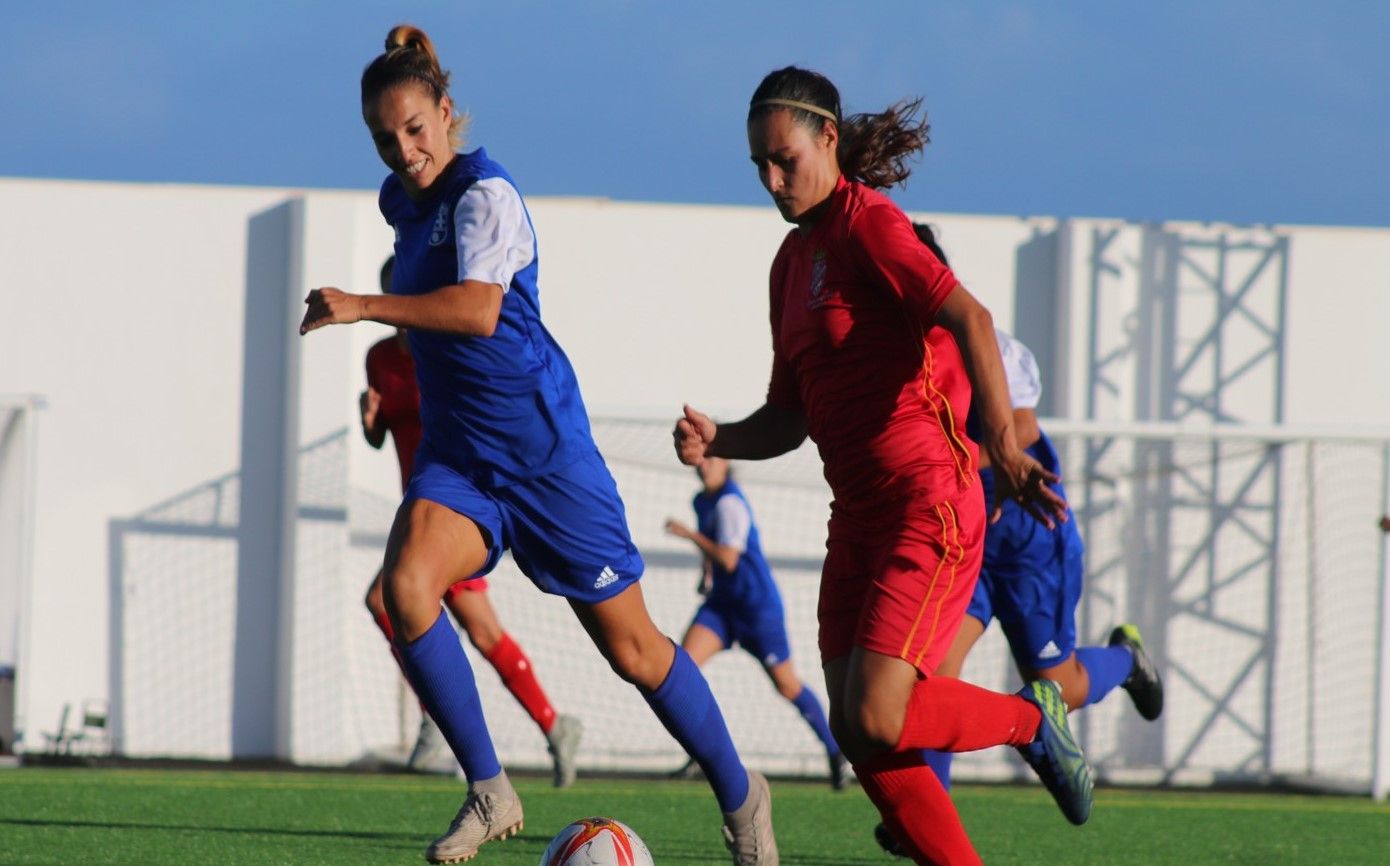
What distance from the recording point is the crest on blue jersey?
4117 millimetres

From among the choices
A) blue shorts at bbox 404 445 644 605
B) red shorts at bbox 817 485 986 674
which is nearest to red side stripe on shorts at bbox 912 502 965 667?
red shorts at bbox 817 485 986 674

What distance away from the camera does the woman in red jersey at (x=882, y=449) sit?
138 inches

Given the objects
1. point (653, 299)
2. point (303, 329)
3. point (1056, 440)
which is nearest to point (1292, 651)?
point (1056, 440)

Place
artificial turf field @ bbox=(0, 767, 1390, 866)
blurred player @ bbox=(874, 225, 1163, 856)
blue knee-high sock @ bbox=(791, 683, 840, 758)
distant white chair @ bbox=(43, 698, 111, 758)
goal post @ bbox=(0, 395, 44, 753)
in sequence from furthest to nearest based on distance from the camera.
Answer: distant white chair @ bbox=(43, 698, 111, 758)
goal post @ bbox=(0, 395, 44, 753)
blue knee-high sock @ bbox=(791, 683, 840, 758)
blurred player @ bbox=(874, 225, 1163, 856)
artificial turf field @ bbox=(0, 767, 1390, 866)

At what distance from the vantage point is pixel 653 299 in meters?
11.2

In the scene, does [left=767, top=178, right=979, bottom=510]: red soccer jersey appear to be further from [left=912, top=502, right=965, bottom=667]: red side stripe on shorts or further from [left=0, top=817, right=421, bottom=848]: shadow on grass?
[left=0, top=817, right=421, bottom=848]: shadow on grass

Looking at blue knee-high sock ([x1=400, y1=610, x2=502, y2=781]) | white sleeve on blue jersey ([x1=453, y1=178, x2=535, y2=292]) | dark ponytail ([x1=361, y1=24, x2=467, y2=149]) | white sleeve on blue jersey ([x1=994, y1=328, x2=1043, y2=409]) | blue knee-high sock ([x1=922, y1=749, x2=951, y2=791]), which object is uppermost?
dark ponytail ([x1=361, y1=24, x2=467, y2=149])

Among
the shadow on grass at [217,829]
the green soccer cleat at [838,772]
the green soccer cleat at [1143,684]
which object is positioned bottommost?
the green soccer cleat at [838,772]

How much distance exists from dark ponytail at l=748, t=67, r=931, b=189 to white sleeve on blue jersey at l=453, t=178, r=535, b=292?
72 cm

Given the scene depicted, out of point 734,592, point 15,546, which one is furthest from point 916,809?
point 15,546

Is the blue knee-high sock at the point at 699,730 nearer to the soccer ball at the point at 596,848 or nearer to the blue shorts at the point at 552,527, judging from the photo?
the blue shorts at the point at 552,527

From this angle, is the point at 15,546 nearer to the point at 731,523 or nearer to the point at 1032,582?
the point at 731,523

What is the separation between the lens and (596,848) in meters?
3.79

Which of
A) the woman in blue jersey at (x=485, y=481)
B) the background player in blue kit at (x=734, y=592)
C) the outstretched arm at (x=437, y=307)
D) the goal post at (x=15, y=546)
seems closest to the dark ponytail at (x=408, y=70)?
the woman in blue jersey at (x=485, y=481)
